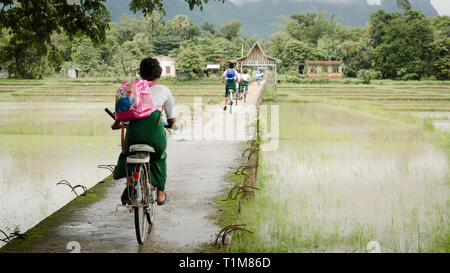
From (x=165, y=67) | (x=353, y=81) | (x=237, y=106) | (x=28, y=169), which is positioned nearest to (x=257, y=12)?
(x=165, y=67)

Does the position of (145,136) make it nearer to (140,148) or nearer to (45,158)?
(140,148)

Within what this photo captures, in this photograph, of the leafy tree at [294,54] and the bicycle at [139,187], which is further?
the leafy tree at [294,54]

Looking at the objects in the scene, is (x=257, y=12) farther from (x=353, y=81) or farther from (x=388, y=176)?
(x=388, y=176)

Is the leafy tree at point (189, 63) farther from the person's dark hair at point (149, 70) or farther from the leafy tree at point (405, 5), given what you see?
the person's dark hair at point (149, 70)

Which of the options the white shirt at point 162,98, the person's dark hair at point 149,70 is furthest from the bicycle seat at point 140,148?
the person's dark hair at point 149,70

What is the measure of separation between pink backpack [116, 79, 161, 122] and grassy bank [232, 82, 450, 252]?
3.28 ft

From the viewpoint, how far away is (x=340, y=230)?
377 cm

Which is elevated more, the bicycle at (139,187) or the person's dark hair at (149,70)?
the person's dark hair at (149,70)

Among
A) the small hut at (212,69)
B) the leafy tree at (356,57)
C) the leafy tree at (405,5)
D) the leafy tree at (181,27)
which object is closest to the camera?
the leafy tree at (356,57)

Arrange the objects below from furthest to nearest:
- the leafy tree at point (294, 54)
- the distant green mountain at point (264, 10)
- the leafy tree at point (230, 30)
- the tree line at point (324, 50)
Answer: the distant green mountain at point (264, 10), the leafy tree at point (230, 30), the leafy tree at point (294, 54), the tree line at point (324, 50)

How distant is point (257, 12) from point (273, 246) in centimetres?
8657

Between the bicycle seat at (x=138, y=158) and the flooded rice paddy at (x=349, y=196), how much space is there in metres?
0.80

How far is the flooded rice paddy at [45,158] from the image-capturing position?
4473 mm

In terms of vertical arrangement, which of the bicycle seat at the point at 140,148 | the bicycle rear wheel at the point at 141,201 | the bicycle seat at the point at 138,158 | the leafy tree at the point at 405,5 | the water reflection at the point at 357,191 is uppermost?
the leafy tree at the point at 405,5
